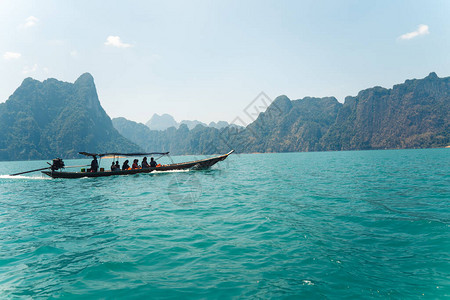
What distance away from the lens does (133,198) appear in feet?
56.5

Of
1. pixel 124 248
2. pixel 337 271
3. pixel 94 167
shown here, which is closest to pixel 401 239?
pixel 337 271

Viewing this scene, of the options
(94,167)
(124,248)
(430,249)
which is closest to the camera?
(430,249)

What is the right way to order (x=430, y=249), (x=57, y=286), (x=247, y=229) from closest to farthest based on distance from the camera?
(x=57, y=286) < (x=430, y=249) < (x=247, y=229)

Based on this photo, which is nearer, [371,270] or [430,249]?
[371,270]

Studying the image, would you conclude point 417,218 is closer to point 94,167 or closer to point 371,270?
point 371,270

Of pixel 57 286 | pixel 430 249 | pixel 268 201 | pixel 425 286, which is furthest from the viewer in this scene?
pixel 268 201

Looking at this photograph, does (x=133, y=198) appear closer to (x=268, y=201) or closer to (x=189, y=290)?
(x=268, y=201)

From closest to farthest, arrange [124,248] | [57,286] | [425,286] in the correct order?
[425,286] < [57,286] < [124,248]

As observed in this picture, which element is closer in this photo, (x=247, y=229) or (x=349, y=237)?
(x=349, y=237)

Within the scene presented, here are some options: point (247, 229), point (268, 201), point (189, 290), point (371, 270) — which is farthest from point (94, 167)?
point (371, 270)

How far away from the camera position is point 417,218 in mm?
10164

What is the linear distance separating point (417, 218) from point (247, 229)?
7465 mm

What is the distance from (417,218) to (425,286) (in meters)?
6.15

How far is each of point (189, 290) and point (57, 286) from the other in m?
3.36
